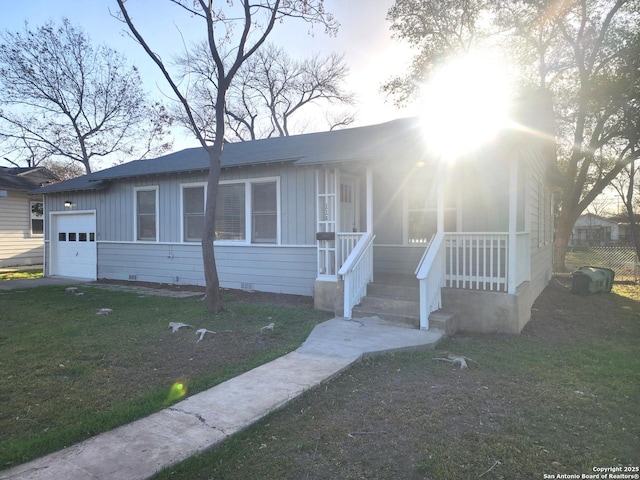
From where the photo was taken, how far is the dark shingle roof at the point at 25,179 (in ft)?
55.4

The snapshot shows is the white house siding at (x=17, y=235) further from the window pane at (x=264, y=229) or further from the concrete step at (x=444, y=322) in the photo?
the concrete step at (x=444, y=322)

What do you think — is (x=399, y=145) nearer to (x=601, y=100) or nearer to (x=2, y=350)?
(x=2, y=350)

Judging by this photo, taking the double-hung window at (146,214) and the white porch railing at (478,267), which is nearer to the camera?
the white porch railing at (478,267)

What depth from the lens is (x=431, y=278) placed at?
5.97m

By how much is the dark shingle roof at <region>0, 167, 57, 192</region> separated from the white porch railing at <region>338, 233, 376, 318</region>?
16.2 m

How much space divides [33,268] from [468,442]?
18.8 meters

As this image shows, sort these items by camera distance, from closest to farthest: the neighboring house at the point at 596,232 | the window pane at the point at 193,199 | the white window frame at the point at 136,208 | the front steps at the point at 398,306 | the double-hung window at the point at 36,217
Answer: the front steps at the point at 398,306, the window pane at the point at 193,199, the white window frame at the point at 136,208, the double-hung window at the point at 36,217, the neighboring house at the point at 596,232

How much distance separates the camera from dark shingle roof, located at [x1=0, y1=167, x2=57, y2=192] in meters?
16.9

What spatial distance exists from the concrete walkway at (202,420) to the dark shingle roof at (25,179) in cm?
1731

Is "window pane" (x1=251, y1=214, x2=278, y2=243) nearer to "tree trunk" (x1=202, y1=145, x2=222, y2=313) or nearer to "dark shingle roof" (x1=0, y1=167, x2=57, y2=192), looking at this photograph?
"tree trunk" (x1=202, y1=145, x2=222, y2=313)

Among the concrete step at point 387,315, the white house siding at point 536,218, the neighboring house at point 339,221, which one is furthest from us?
the white house siding at point 536,218

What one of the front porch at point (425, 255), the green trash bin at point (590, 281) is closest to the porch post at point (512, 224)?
the front porch at point (425, 255)

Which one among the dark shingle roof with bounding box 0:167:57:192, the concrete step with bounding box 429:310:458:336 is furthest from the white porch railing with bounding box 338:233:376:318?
the dark shingle roof with bounding box 0:167:57:192

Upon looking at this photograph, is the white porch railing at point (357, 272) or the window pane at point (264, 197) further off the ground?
the window pane at point (264, 197)
